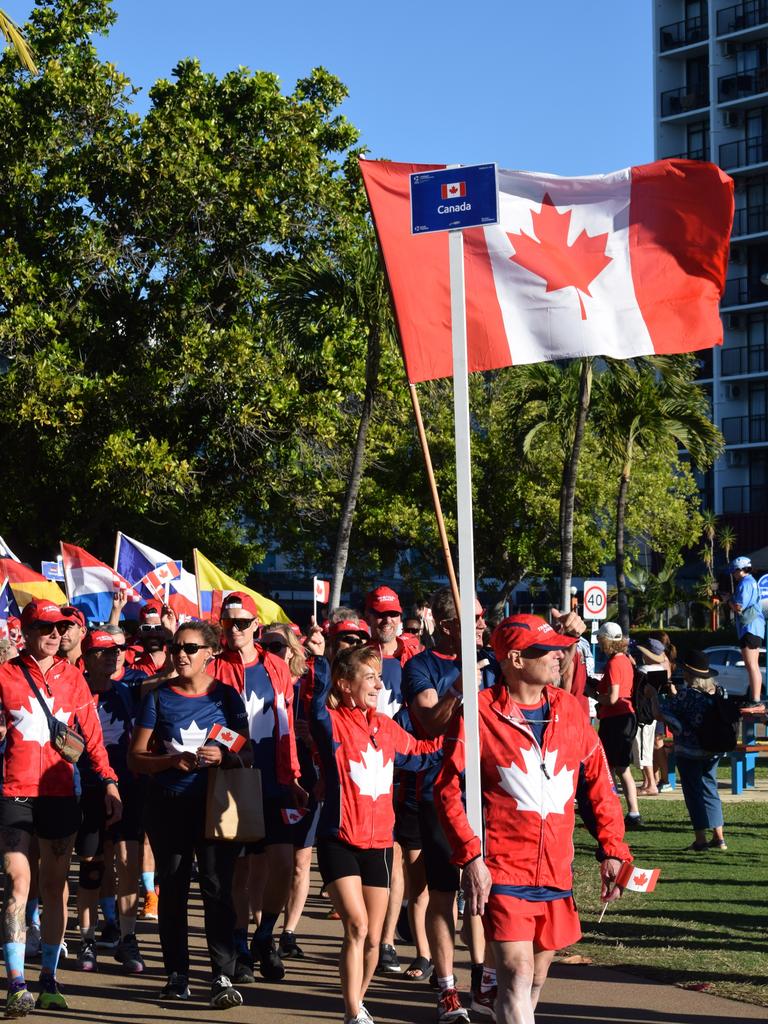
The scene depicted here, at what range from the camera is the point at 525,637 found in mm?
5539

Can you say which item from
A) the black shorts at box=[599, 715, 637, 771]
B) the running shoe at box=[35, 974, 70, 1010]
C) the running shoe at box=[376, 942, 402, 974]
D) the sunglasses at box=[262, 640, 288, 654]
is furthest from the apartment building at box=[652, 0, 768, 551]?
the running shoe at box=[35, 974, 70, 1010]

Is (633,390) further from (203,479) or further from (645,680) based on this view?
(645,680)

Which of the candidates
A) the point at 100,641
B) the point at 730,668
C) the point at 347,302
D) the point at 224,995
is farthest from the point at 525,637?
the point at 730,668

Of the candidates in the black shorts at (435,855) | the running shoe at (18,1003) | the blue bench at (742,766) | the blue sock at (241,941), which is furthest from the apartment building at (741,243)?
the running shoe at (18,1003)

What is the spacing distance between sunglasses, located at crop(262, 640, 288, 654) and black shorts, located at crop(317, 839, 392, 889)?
257cm

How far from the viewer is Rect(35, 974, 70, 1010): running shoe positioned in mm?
7344

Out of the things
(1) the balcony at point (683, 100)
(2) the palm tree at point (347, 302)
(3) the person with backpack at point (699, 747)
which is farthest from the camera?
(1) the balcony at point (683, 100)

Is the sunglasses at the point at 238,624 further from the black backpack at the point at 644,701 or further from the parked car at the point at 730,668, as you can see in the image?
the parked car at the point at 730,668

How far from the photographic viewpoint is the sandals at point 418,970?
816 cm

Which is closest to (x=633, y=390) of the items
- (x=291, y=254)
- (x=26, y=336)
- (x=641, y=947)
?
(x=291, y=254)

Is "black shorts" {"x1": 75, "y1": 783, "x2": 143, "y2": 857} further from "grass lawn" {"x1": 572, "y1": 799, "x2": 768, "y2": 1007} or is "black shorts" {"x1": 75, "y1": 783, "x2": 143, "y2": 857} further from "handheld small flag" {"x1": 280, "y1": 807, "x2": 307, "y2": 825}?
"grass lawn" {"x1": 572, "y1": 799, "x2": 768, "y2": 1007}

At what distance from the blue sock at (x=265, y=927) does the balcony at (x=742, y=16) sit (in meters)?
66.1

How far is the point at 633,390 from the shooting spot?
1056 inches

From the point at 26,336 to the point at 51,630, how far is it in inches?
764
